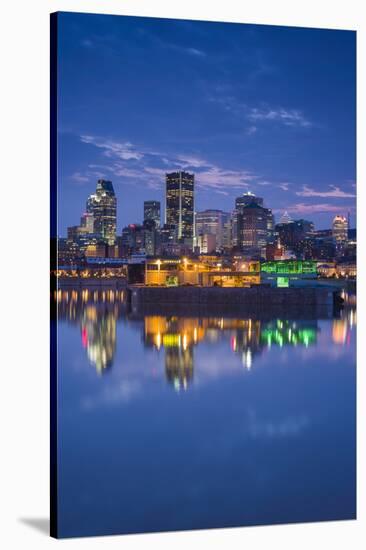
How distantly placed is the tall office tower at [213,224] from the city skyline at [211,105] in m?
0.76

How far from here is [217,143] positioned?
691cm

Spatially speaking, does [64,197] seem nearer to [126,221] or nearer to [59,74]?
[59,74]

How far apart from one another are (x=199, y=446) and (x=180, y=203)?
2372 millimetres

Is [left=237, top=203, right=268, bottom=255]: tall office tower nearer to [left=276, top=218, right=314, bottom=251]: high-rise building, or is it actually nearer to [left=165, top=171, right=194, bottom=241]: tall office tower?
[left=276, top=218, right=314, bottom=251]: high-rise building

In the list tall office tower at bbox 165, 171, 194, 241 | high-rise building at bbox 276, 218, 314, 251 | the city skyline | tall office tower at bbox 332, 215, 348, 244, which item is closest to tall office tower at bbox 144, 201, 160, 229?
tall office tower at bbox 165, 171, 194, 241

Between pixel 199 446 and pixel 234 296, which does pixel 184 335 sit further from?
pixel 199 446

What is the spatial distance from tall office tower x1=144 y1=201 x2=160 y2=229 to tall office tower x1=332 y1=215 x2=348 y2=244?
150 centimetres

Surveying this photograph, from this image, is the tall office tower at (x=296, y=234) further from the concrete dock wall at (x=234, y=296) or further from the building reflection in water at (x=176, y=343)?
the concrete dock wall at (x=234, y=296)

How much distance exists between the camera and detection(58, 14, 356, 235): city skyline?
246 inches

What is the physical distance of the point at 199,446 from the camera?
6344 millimetres

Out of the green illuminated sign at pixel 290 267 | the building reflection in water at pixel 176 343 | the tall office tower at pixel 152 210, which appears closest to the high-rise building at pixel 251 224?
the tall office tower at pixel 152 210

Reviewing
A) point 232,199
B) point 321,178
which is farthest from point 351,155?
point 232,199

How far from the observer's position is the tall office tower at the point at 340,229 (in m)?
7.48
